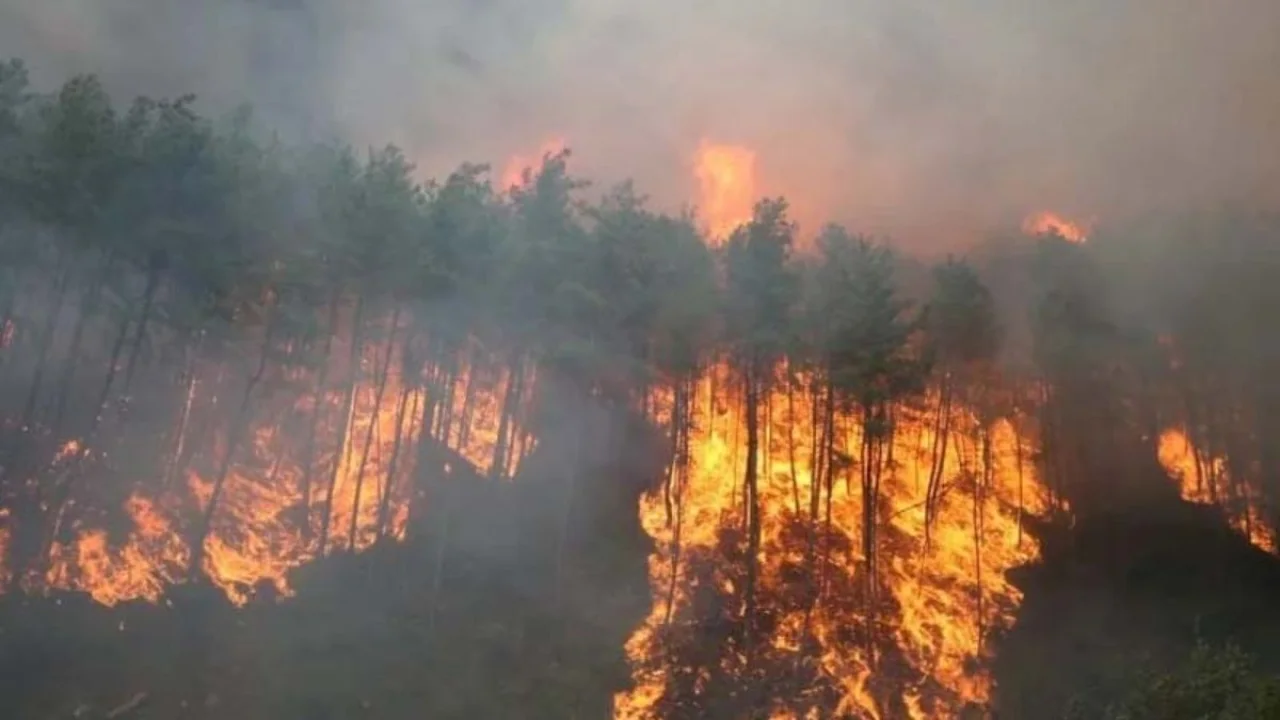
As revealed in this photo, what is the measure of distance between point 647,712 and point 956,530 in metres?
24.0

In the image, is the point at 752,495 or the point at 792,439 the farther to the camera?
the point at 792,439

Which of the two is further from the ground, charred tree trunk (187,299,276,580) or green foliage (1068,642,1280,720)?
charred tree trunk (187,299,276,580)

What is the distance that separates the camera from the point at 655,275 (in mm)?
51688

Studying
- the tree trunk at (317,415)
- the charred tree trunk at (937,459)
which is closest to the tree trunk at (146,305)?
the tree trunk at (317,415)

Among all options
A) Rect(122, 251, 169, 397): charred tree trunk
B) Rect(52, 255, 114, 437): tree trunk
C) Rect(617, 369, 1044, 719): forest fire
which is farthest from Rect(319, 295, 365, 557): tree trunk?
Rect(617, 369, 1044, 719): forest fire

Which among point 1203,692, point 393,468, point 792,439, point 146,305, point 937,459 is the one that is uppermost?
point 792,439

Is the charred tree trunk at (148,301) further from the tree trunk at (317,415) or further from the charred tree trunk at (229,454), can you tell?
the tree trunk at (317,415)

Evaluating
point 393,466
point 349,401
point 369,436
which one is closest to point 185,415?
point 349,401

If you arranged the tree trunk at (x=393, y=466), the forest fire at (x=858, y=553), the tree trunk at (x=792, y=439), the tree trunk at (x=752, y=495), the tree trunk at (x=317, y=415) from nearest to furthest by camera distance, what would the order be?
the forest fire at (x=858, y=553), the tree trunk at (x=317, y=415), the tree trunk at (x=393, y=466), the tree trunk at (x=752, y=495), the tree trunk at (x=792, y=439)

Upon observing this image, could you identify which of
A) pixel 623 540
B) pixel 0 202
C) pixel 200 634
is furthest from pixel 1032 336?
pixel 0 202

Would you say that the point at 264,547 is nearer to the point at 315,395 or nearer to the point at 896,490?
the point at 315,395

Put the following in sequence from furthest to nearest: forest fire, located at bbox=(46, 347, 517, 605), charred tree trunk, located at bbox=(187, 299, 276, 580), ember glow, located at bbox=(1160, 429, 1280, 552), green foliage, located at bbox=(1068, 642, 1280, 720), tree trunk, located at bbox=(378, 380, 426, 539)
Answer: ember glow, located at bbox=(1160, 429, 1280, 552), tree trunk, located at bbox=(378, 380, 426, 539), charred tree trunk, located at bbox=(187, 299, 276, 580), forest fire, located at bbox=(46, 347, 517, 605), green foliage, located at bbox=(1068, 642, 1280, 720)

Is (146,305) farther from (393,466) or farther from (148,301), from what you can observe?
(393,466)

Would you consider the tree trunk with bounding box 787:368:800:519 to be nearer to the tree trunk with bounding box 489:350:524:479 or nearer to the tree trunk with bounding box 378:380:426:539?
the tree trunk with bounding box 489:350:524:479
